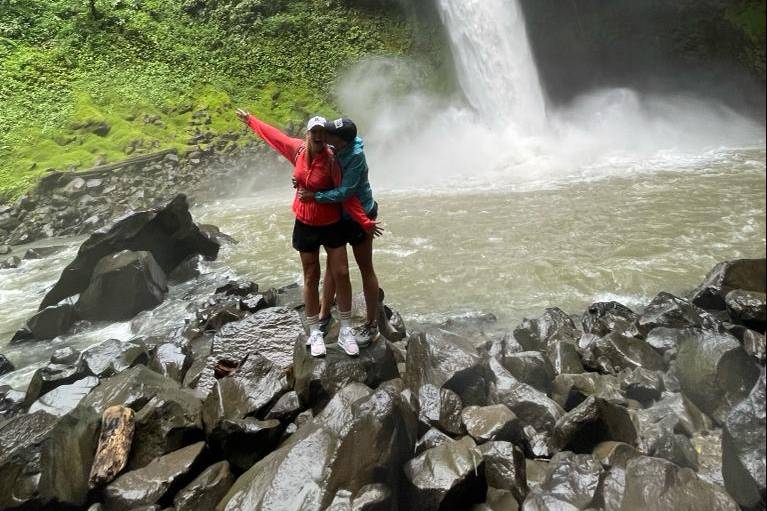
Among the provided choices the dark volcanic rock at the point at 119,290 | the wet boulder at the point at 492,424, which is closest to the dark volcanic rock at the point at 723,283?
the wet boulder at the point at 492,424

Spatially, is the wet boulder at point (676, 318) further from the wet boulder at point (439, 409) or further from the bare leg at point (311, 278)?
the bare leg at point (311, 278)

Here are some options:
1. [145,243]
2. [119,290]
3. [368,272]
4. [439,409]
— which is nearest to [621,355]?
[439,409]

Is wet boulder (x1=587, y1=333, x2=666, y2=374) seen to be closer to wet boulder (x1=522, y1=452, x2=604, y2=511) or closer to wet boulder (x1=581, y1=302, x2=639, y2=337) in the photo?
wet boulder (x1=581, y1=302, x2=639, y2=337)

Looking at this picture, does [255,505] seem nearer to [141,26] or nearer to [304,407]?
[304,407]

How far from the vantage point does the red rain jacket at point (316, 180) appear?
431 cm

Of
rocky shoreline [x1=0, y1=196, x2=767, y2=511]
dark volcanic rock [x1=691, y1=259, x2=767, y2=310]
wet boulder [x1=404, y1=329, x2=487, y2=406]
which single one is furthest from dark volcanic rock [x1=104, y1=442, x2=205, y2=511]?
dark volcanic rock [x1=691, y1=259, x2=767, y2=310]

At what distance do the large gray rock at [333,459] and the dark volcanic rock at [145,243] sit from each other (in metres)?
7.48

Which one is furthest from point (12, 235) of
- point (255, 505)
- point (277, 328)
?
point (255, 505)

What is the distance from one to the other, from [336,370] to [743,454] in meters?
3.09

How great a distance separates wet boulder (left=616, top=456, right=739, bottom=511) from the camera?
121 inches

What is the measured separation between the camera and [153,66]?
2358 cm

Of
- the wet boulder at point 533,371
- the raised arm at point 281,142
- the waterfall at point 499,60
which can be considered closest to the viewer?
the raised arm at point 281,142

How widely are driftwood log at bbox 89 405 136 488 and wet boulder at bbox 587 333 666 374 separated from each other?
4692mm

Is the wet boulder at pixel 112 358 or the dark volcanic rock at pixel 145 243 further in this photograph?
the dark volcanic rock at pixel 145 243
